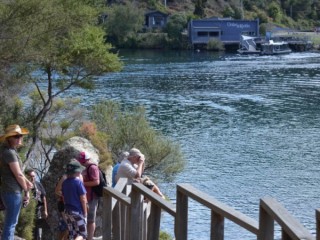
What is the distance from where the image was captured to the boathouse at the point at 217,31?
12056 cm

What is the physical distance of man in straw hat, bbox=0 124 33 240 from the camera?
7684 mm

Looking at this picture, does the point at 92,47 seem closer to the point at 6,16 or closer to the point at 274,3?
the point at 6,16

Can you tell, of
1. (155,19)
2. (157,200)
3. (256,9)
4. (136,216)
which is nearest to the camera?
(157,200)

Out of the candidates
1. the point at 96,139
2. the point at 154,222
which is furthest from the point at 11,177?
the point at 96,139

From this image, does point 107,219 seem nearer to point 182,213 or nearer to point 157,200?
point 157,200

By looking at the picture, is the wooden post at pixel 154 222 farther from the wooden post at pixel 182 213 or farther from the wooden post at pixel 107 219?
the wooden post at pixel 107 219

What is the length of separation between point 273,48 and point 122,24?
27.0 meters

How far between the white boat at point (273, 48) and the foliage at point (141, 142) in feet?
→ 262

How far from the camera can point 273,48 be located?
113 m

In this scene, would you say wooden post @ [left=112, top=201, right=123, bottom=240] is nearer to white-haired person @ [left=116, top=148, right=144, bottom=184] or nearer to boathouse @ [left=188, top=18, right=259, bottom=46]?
white-haired person @ [left=116, top=148, right=144, bottom=184]

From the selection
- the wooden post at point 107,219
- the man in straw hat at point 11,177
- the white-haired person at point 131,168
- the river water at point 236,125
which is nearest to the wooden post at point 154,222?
the wooden post at point 107,219

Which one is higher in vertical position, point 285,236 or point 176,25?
point 285,236

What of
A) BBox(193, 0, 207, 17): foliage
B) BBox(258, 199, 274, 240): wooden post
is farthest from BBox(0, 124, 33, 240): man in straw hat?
BBox(193, 0, 207, 17): foliage

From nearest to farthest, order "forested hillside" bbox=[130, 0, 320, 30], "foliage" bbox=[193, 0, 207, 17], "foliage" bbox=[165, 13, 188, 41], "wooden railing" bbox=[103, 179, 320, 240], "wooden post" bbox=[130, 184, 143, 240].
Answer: "wooden railing" bbox=[103, 179, 320, 240]
"wooden post" bbox=[130, 184, 143, 240]
"foliage" bbox=[165, 13, 188, 41]
"foliage" bbox=[193, 0, 207, 17]
"forested hillside" bbox=[130, 0, 320, 30]
